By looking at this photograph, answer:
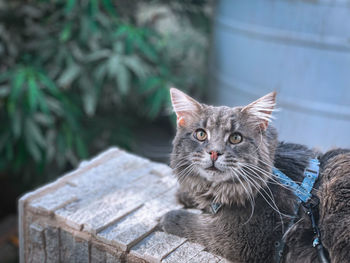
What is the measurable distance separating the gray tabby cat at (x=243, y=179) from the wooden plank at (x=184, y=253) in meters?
0.08

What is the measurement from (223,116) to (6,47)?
2.48 metres

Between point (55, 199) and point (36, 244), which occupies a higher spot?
point (55, 199)

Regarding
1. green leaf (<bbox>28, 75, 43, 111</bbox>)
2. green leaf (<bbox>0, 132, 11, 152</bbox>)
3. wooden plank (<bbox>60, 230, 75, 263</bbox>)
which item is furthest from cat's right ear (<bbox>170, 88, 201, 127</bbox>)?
green leaf (<bbox>0, 132, 11, 152</bbox>)

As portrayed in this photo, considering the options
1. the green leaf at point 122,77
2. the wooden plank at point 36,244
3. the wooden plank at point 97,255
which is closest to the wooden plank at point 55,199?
the wooden plank at point 36,244

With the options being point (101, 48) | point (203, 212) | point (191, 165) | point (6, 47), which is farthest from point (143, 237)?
point (6, 47)

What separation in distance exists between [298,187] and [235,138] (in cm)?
32

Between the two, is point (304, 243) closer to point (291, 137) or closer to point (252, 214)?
point (252, 214)

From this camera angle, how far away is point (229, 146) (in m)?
1.68

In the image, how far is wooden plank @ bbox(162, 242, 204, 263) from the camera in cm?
177

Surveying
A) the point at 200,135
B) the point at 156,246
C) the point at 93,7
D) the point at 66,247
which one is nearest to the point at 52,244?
the point at 66,247

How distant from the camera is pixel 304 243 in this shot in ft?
5.48

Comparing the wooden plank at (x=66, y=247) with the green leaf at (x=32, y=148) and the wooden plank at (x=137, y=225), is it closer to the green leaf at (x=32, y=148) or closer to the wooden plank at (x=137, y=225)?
the wooden plank at (x=137, y=225)

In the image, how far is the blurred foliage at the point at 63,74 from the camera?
327cm

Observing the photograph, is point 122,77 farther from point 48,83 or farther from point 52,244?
point 52,244
